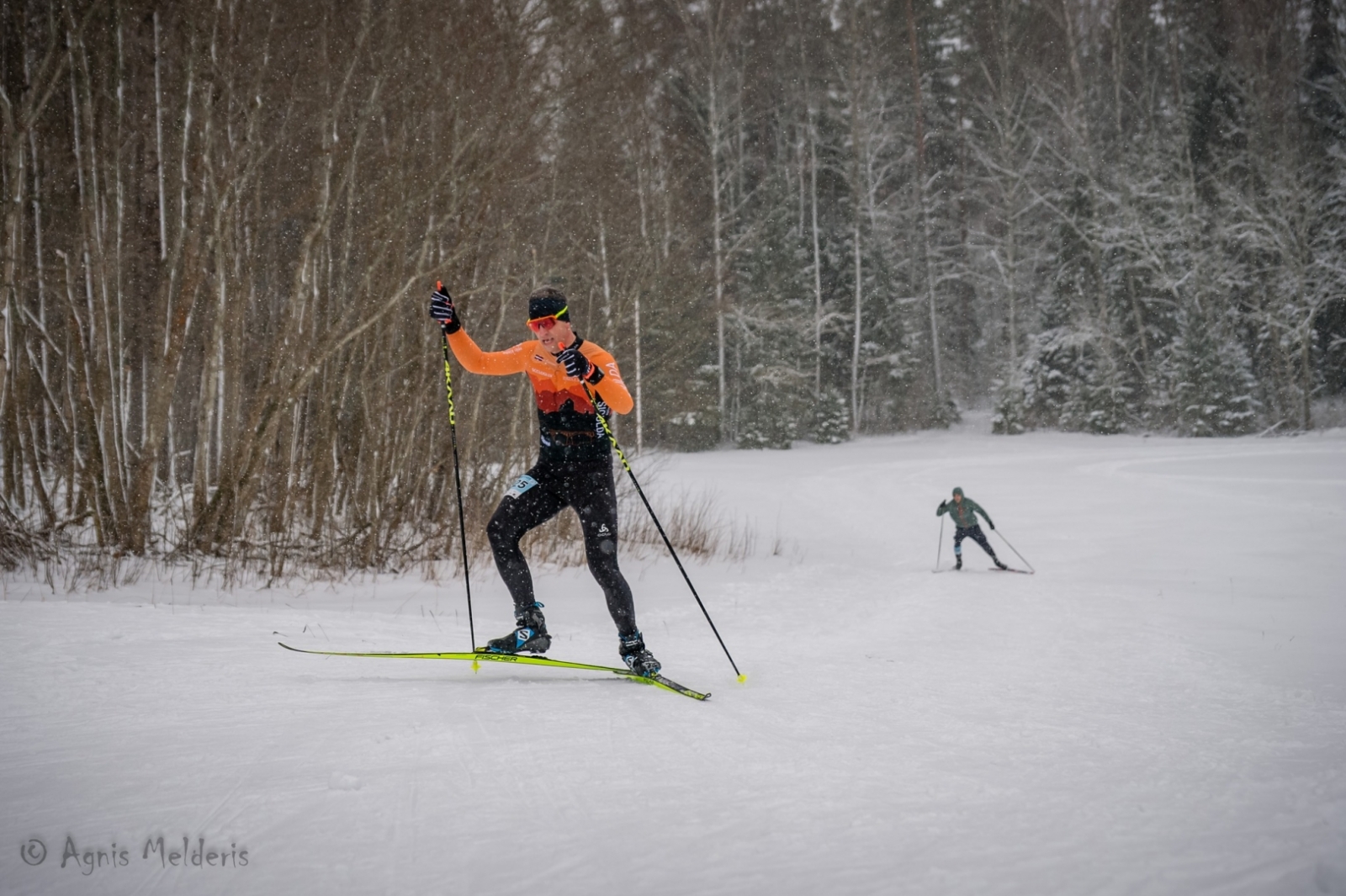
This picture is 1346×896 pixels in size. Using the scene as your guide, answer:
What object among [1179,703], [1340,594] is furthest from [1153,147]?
[1179,703]

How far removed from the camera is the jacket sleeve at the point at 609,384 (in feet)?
13.6

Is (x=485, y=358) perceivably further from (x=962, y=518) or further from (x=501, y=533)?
(x=962, y=518)

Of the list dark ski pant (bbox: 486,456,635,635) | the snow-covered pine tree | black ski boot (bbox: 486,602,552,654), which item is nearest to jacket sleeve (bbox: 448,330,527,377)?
dark ski pant (bbox: 486,456,635,635)

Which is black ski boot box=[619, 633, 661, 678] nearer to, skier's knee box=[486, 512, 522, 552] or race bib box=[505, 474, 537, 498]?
skier's knee box=[486, 512, 522, 552]

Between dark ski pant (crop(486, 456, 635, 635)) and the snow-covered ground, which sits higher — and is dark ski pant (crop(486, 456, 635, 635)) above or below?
above

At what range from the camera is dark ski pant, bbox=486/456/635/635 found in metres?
4.25

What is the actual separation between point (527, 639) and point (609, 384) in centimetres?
141

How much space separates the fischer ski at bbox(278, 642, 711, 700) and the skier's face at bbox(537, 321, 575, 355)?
161 centimetres

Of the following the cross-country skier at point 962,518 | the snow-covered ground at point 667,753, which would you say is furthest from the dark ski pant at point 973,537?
the snow-covered ground at point 667,753

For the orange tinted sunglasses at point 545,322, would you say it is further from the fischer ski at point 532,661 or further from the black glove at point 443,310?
the fischer ski at point 532,661

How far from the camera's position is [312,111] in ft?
28.8

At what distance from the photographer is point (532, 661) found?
13.9 ft

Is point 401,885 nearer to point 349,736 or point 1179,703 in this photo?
point 349,736

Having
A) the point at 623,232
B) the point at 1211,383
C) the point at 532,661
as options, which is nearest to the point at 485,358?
the point at 532,661
